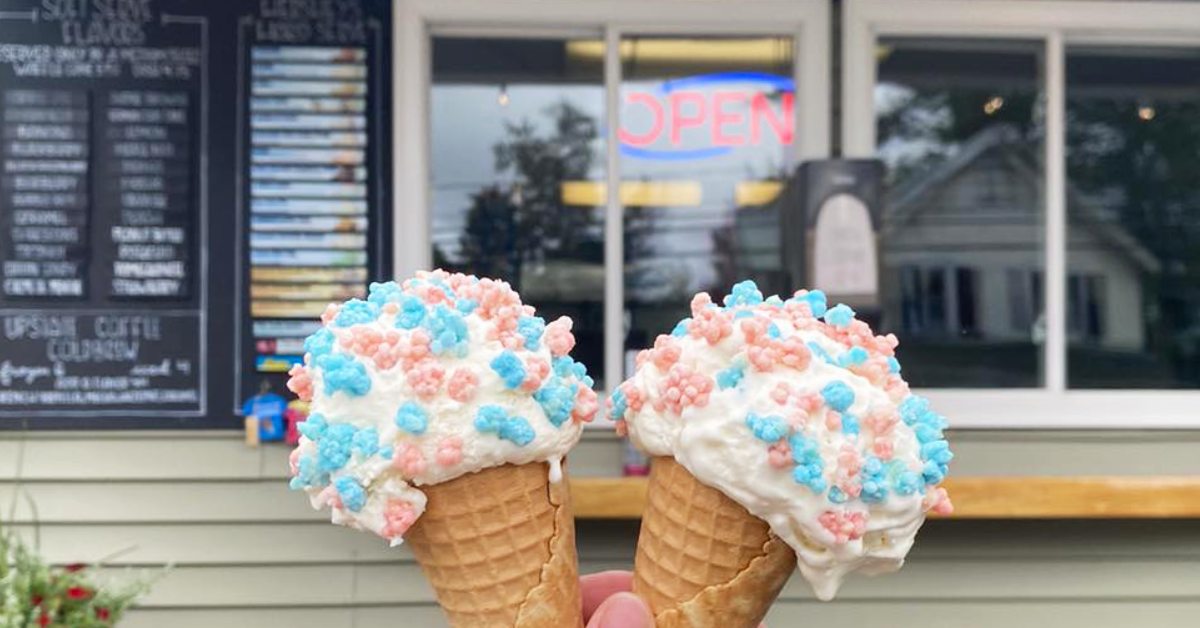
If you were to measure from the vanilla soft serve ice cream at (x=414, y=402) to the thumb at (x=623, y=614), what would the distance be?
0.85 feet

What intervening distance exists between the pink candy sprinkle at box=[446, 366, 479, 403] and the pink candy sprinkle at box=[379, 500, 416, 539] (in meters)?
0.19

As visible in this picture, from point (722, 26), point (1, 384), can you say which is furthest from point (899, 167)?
point (1, 384)

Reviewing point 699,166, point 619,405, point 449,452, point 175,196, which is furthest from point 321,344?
point 699,166

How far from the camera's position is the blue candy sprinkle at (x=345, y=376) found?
4.85 feet

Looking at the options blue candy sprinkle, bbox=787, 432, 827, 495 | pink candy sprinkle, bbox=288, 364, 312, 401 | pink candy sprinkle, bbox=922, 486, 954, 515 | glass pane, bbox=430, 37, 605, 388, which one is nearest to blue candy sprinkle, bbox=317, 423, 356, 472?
pink candy sprinkle, bbox=288, 364, 312, 401

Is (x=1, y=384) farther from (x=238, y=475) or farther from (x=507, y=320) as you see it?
(x=507, y=320)

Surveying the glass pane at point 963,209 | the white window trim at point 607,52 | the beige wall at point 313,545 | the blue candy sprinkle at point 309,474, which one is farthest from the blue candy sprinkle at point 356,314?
the glass pane at point 963,209

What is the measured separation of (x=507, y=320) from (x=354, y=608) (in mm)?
2006

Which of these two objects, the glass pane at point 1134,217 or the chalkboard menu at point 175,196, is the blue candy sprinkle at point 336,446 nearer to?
the chalkboard menu at point 175,196

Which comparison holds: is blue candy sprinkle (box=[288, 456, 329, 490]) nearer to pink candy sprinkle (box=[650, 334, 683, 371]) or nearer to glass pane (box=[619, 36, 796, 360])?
pink candy sprinkle (box=[650, 334, 683, 371])

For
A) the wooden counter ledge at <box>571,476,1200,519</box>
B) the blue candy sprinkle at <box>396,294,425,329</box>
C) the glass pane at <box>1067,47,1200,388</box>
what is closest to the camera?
the blue candy sprinkle at <box>396,294,425,329</box>

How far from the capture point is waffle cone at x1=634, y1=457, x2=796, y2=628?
158cm

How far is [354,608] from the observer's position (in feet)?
10.6

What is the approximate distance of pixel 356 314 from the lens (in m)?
1.59
